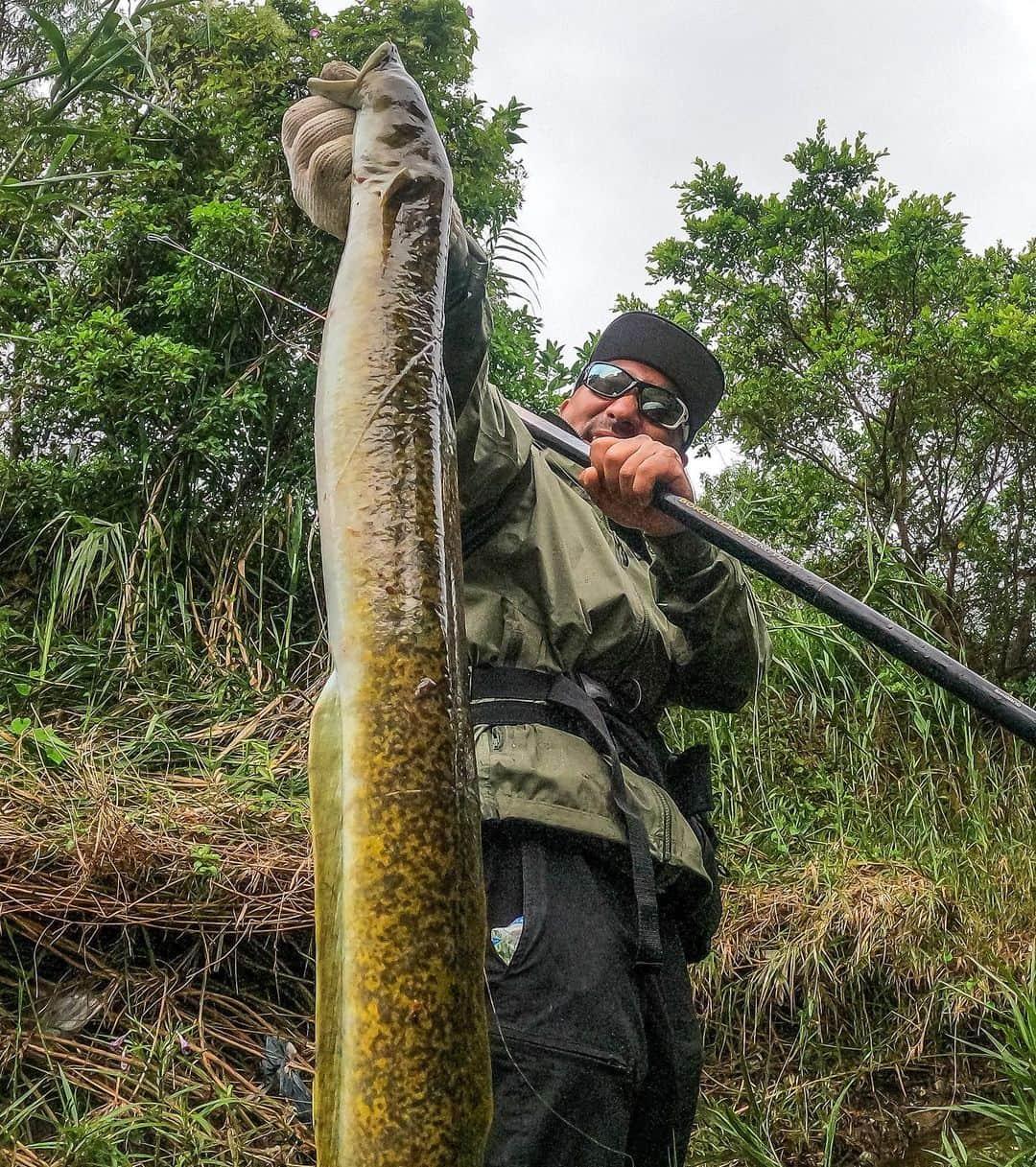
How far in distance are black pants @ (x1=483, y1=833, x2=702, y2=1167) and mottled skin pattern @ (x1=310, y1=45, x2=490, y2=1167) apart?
0.65m

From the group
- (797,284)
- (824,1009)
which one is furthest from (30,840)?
(797,284)

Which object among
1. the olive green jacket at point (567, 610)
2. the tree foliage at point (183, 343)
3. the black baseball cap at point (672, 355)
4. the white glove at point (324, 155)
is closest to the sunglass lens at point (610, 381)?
the black baseball cap at point (672, 355)

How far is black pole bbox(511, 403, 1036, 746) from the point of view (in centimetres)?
209

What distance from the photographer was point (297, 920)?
3.71m

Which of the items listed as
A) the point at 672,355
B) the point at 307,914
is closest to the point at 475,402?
the point at 672,355

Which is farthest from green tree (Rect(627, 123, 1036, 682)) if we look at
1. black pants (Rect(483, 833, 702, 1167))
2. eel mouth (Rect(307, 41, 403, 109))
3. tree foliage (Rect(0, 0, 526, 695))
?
eel mouth (Rect(307, 41, 403, 109))

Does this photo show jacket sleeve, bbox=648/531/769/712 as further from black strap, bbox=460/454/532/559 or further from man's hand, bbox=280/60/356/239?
man's hand, bbox=280/60/356/239

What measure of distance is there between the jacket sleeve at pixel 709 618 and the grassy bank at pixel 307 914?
6.06 ft

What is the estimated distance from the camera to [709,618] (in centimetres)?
257

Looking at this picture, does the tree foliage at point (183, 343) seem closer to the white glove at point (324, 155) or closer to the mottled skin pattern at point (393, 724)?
the white glove at point (324, 155)

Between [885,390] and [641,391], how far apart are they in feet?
14.9

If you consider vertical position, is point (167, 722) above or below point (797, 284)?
below

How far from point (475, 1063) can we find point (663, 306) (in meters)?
7.71

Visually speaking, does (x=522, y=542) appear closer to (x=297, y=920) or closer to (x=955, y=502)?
(x=297, y=920)
